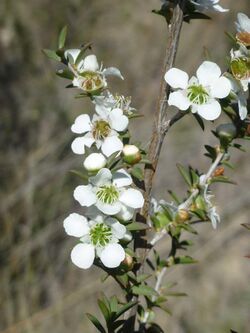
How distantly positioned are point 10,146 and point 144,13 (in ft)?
7.77

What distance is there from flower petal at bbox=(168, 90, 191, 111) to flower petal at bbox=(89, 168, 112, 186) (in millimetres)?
171

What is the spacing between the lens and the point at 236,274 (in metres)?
4.91

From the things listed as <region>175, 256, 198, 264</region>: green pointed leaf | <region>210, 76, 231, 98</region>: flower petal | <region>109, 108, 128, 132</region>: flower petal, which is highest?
<region>210, 76, 231, 98</region>: flower petal

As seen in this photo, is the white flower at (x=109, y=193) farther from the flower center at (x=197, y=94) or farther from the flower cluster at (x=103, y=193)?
the flower center at (x=197, y=94)

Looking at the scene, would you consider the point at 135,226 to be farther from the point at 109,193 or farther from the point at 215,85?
the point at 215,85

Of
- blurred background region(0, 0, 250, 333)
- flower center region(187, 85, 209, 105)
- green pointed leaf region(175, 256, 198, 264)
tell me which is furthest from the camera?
blurred background region(0, 0, 250, 333)

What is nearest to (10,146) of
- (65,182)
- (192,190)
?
(65,182)

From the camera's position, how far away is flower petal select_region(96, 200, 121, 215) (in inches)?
35.9

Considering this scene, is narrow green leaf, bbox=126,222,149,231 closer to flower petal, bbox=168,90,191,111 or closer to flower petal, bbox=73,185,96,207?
flower petal, bbox=73,185,96,207

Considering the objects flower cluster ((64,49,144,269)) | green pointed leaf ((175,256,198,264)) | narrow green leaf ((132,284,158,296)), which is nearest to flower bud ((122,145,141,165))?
flower cluster ((64,49,144,269))

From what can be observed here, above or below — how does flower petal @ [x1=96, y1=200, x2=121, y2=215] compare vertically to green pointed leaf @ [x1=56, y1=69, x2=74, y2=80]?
below

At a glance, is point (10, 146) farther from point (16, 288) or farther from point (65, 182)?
point (16, 288)

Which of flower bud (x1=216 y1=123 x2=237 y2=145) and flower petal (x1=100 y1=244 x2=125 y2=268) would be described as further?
flower bud (x1=216 y1=123 x2=237 y2=145)

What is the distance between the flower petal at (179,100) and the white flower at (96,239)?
9.2 inches
